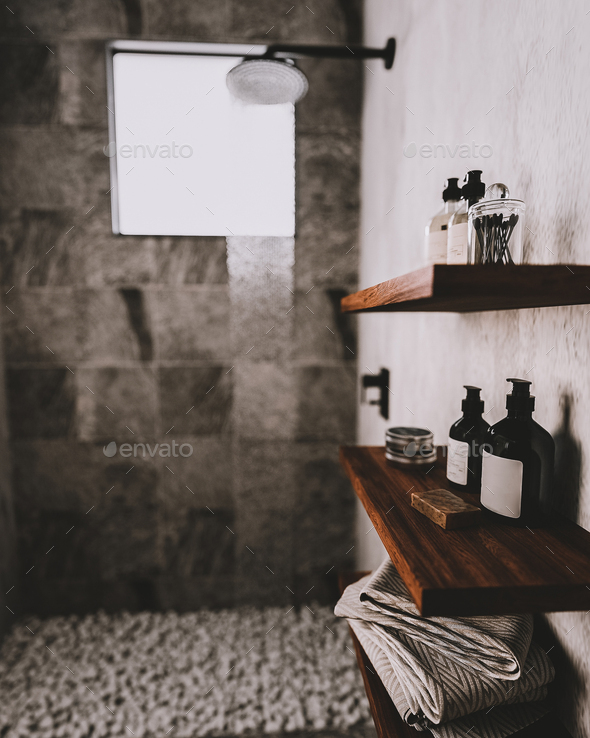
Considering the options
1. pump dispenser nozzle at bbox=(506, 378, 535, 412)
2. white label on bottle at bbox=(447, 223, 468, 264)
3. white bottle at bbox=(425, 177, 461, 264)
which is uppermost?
white bottle at bbox=(425, 177, 461, 264)

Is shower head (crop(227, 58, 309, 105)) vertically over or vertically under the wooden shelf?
over

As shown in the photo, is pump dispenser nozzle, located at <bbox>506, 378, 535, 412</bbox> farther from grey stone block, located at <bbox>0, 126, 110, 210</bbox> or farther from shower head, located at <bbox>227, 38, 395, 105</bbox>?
grey stone block, located at <bbox>0, 126, 110, 210</bbox>

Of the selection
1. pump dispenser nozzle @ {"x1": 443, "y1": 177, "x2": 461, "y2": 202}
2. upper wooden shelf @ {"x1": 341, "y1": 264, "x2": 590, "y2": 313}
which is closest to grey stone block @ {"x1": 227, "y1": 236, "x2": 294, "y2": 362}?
pump dispenser nozzle @ {"x1": 443, "y1": 177, "x2": 461, "y2": 202}

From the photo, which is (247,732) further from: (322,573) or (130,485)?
(130,485)

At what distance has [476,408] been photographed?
2.27 ft

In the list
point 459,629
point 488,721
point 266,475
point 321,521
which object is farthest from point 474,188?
point 321,521

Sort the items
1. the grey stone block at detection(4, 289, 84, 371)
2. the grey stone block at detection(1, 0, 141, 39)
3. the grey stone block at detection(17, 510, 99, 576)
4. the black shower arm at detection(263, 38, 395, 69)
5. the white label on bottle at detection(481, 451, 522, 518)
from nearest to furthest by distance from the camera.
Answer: the white label on bottle at detection(481, 451, 522, 518) < the black shower arm at detection(263, 38, 395, 69) < the grey stone block at detection(1, 0, 141, 39) < the grey stone block at detection(4, 289, 84, 371) < the grey stone block at detection(17, 510, 99, 576)

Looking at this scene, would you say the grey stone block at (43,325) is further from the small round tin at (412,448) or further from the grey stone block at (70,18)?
the small round tin at (412,448)

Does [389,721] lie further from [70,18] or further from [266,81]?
[70,18]

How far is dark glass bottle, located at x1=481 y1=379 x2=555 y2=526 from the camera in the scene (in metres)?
0.54

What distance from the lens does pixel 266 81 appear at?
4.25ft

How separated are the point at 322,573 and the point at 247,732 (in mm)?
692

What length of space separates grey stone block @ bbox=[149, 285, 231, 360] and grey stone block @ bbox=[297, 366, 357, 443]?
14.6 inches

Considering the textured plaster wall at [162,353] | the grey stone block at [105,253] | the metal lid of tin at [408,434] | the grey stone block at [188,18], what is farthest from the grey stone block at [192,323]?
the metal lid of tin at [408,434]
